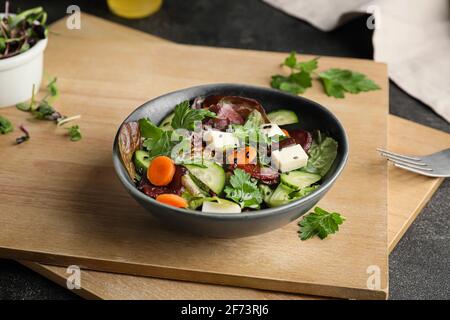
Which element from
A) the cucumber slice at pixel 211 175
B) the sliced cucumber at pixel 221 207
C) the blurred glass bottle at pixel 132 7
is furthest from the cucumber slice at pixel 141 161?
the blurred glass bottle at pixel 132 7

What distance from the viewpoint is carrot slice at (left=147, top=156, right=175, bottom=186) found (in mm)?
1780

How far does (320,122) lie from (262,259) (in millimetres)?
464

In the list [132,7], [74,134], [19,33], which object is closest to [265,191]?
[74,134]

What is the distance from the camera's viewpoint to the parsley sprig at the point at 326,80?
2463 millimetres

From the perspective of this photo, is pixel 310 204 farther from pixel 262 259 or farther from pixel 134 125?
pixel 134 125

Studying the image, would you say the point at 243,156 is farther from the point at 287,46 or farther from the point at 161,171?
the point at 287,46

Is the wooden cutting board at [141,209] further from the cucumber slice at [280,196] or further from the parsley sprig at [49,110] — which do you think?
the cucumber slice at [280,196]

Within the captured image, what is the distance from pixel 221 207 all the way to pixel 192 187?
4.3 inches

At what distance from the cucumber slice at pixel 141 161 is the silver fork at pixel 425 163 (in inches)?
29.7

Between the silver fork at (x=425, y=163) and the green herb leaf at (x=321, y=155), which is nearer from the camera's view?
the green herb leaf at (x=321, y=155)

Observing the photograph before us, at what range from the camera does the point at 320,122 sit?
2.02 metres

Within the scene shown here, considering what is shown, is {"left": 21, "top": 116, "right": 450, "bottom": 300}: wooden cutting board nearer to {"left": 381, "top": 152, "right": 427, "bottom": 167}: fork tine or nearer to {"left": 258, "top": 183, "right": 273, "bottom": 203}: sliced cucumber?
{"left": 381, "top": 152, "right": 427, "bottom": 167}: fork tine

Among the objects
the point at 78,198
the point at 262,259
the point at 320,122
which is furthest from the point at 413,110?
the point at 78,198

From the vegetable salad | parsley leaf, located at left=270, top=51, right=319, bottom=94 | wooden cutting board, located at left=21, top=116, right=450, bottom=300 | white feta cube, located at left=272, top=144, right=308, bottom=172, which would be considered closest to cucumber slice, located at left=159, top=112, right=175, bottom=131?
the vegetable salad
